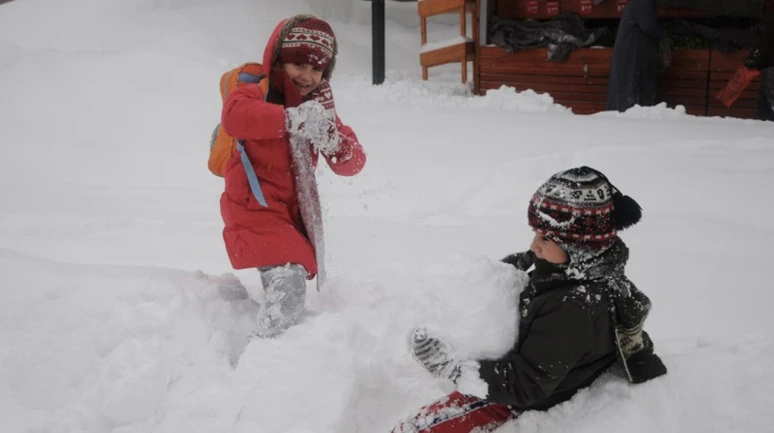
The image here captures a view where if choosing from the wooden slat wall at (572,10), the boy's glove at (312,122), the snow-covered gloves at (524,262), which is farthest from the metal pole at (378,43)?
the snow-covered gloves at (524,262)

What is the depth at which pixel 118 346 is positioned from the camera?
2.13m

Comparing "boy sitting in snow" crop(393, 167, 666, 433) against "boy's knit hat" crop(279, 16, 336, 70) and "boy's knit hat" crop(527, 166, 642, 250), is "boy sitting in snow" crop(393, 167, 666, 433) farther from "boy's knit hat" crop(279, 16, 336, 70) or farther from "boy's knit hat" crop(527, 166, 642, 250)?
"boy's knit hat" crop(279, 16, 336, 70)

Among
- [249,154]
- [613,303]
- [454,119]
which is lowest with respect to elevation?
[454,119]

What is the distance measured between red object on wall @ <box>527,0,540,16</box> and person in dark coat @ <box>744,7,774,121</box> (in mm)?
2834

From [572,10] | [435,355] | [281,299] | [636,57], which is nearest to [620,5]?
[572,10]

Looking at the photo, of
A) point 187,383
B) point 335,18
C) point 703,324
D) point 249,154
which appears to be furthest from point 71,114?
point 335,18

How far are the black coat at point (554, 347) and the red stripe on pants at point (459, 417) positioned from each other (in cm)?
12

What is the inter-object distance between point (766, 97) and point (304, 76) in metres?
5.14

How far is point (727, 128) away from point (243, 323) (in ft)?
13.5

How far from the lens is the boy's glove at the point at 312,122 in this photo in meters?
2.20

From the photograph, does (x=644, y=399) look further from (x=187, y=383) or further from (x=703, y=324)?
(x=187, y=383)

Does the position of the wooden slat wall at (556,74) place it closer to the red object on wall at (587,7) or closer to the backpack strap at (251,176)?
the red object on wall at (587,7)

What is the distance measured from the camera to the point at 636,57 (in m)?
6.71

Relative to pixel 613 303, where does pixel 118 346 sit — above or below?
below
